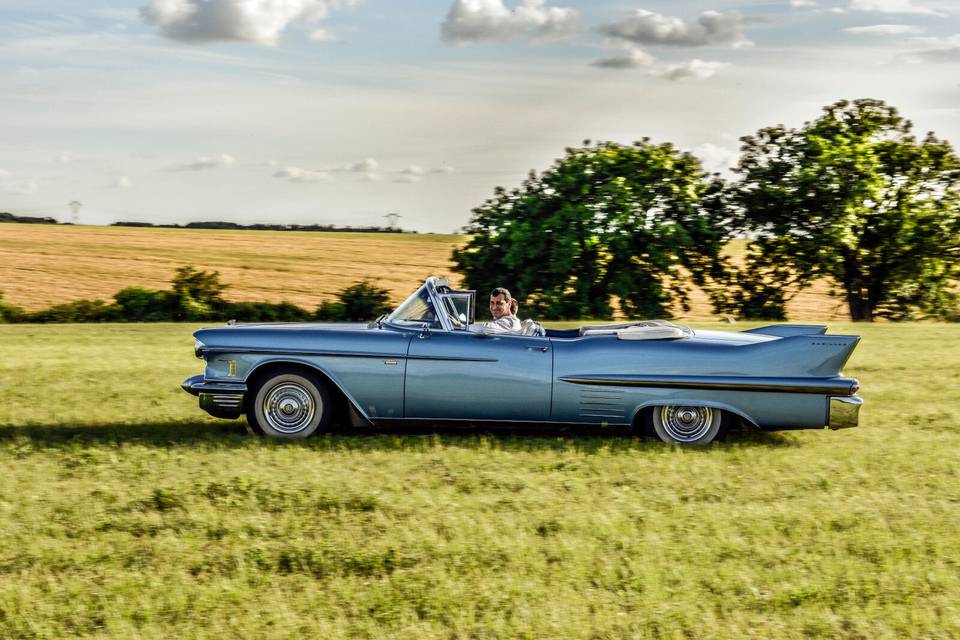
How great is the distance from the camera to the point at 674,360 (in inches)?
321

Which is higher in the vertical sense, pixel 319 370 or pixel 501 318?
pixel 501 318

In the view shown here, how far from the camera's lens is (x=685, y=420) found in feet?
27.4

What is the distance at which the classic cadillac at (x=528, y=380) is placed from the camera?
8.09 m

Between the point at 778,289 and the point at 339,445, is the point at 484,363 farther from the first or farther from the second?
the point at 778,289

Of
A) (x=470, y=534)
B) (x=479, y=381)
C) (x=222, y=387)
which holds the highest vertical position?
(x=479, y=381)

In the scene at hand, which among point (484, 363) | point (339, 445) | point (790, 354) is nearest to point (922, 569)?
point (790, 354)

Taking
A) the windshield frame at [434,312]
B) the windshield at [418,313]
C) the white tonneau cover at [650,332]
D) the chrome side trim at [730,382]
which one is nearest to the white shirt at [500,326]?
the windshield frame at [434,312]

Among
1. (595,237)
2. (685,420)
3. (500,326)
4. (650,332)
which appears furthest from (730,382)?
(595,237)

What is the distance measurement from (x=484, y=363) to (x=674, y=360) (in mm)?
1484

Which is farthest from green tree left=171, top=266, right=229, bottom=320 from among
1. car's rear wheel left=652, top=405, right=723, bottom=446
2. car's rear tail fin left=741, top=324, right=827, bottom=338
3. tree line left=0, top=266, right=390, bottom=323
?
car's rear wheel left=652, top=405, right=723, bottom=446

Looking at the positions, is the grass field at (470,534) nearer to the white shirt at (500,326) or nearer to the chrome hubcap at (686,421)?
the chrome hubcap at (686,421)

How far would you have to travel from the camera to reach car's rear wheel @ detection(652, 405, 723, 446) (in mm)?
8312

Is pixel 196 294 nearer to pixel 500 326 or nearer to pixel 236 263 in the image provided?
pixel 500 326

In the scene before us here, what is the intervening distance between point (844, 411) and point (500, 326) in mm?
2772
